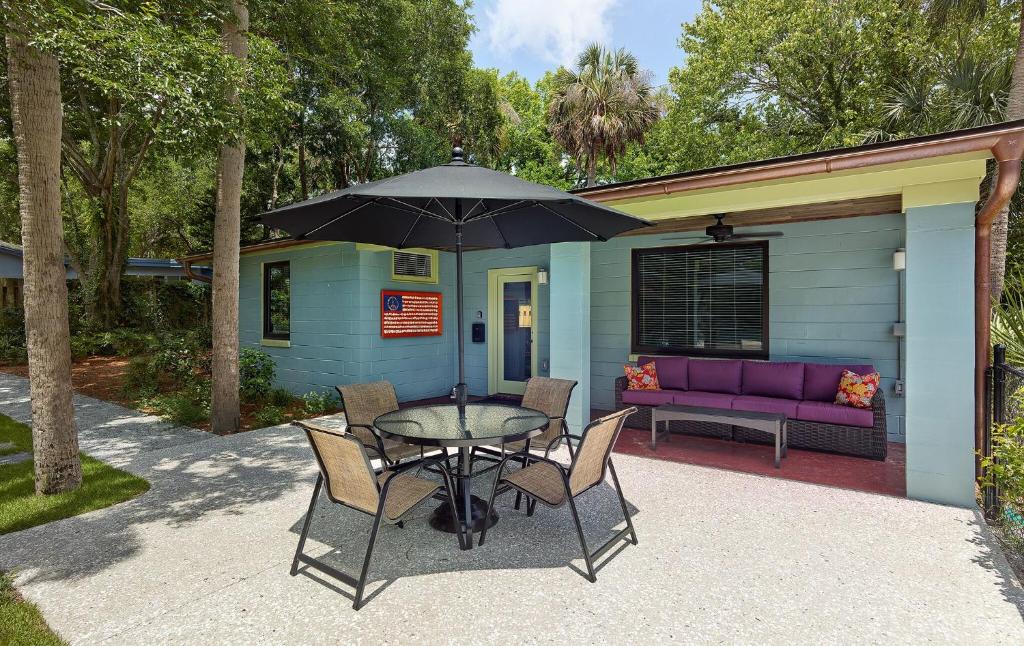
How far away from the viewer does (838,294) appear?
5547 mm

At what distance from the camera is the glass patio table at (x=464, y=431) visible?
2.79 meters

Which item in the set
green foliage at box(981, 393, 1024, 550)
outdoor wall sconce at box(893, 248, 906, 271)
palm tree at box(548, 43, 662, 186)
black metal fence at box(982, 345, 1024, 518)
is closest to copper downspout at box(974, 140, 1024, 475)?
black metal fence at box(982, 345, 1024, 518)

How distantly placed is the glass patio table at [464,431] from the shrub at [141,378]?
21.1ft

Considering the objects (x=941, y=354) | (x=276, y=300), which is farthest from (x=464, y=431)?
(x=276, y=300)


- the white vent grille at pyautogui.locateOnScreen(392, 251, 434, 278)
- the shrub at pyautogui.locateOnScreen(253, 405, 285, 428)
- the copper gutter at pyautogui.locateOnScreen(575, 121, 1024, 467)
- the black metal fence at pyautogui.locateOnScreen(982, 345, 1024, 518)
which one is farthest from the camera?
the white vent grille at pyautogui.locateOnScreen(392, 251, 434, 278)

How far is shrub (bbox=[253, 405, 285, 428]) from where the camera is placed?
6265 millimetres

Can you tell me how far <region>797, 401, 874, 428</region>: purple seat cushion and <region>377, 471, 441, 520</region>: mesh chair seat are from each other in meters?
3.79

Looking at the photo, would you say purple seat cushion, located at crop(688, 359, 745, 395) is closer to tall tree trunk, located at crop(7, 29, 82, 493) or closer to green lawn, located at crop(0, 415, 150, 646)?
green lawn, located at crop(0, 415, 150, 646)

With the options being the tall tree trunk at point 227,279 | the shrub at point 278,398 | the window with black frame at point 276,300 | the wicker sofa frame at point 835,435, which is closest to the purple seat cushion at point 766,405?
the wicker sofa frame at point 835,435

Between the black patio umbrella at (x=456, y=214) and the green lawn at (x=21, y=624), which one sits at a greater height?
the black patio umbrella at (x=456, y=214)

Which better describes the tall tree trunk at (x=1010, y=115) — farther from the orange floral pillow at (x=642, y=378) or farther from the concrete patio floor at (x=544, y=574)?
the concrete patio floor at (x=544, y=574)

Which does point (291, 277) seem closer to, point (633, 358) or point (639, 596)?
point (633, 358)

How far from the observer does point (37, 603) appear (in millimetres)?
2355

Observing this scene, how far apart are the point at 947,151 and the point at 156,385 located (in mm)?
9541
